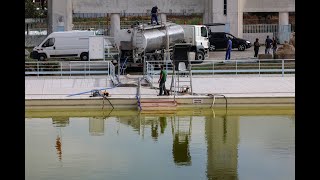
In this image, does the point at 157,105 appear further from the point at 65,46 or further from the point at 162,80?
the point at 65,46

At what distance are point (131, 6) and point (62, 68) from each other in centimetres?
1479

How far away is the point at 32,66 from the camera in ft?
86.5

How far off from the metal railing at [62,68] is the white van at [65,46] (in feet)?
8.56

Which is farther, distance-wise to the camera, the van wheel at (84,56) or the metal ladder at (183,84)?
the van wheel at (84,56)

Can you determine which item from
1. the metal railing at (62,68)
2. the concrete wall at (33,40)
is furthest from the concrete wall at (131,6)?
the metal railing at (62,68)

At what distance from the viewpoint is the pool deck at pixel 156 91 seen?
66.6 feet

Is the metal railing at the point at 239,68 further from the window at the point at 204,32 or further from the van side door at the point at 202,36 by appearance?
the window at the point at 204,32

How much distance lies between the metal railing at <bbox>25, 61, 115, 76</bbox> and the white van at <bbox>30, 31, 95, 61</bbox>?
103 inches

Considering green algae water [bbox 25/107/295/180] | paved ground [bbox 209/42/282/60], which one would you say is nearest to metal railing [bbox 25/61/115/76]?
green algae water [bbox 25/107/295/180]

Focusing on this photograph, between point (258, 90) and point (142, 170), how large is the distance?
1030cm

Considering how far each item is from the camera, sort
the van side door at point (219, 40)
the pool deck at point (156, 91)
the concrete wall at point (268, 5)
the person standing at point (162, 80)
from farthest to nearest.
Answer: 1. the concrete wall at point (268, 5)
2. the van side door at point (219, 40)
3. the pool deck at point (156, 91)
4. the person standing at point (162, 80)

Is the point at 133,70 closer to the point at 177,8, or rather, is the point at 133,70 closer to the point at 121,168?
the point at 177,8
